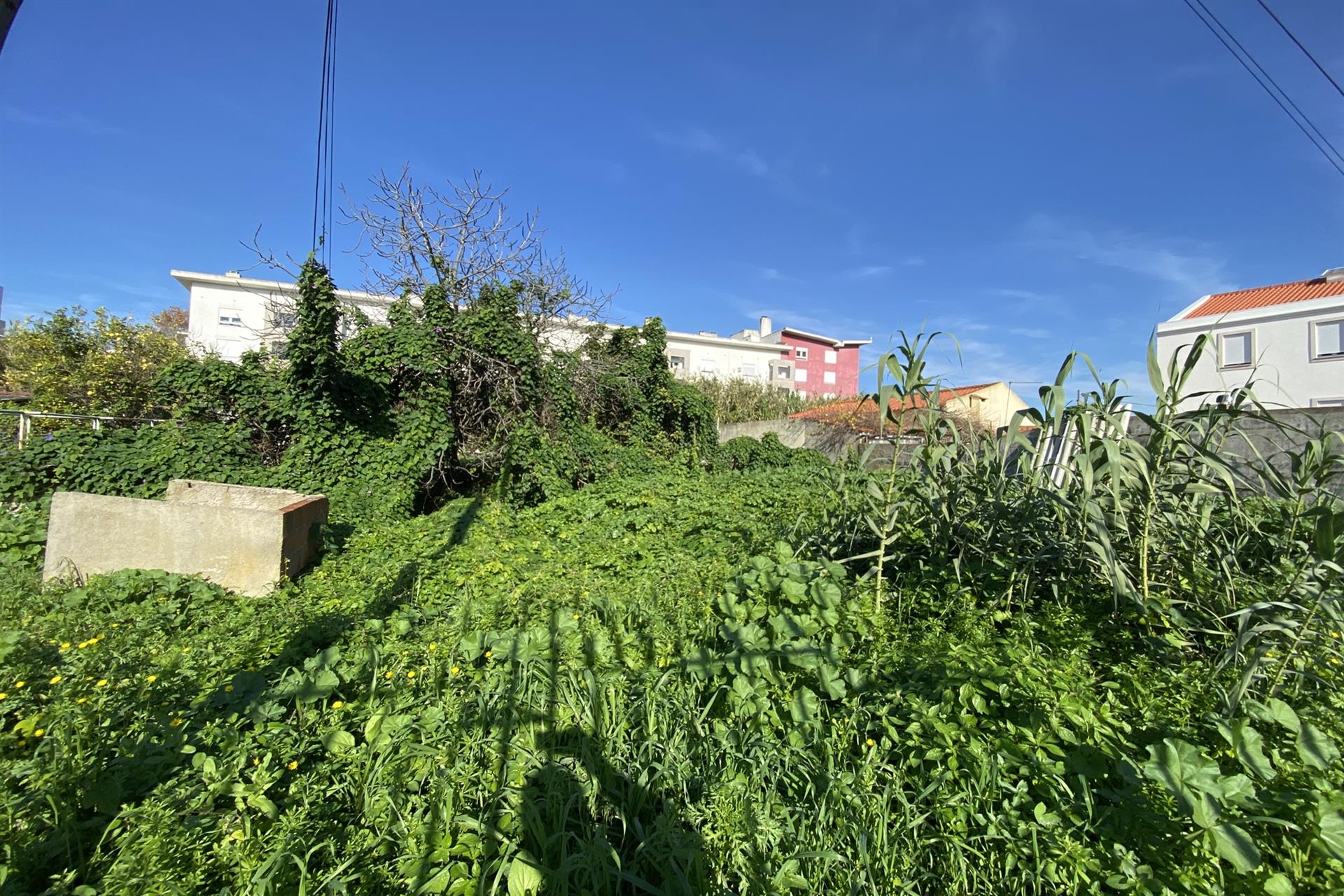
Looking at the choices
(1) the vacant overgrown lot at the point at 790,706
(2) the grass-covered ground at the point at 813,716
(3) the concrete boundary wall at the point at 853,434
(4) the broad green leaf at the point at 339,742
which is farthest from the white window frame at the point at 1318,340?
(4) the broad green leaf at the point at 339,742

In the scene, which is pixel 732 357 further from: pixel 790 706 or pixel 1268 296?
pixel 790 706

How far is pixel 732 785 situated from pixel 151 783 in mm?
2036

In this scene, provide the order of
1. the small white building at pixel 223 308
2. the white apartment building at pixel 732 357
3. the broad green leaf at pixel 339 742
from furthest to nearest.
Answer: the white apartment building at pixel 732 357 < the small white building at pixel 223 308 < the broad green leaf at pixel 339 742

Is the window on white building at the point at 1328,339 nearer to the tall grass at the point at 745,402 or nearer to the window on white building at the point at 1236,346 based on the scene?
the window on white building at the point at 1236,346

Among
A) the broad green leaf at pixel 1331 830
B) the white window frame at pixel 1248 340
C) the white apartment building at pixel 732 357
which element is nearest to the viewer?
the broad green leaf at pixel 1331 830

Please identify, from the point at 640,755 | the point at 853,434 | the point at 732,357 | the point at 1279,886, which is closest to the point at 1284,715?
the point at 1279,886

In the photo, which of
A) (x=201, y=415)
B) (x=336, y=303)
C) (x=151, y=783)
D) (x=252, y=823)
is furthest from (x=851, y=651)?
(x=201, y=415)

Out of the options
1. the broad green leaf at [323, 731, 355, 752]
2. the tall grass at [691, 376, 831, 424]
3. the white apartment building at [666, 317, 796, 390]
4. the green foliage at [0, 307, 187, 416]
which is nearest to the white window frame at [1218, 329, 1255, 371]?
the tall grass at [691, 376, 831, 424]

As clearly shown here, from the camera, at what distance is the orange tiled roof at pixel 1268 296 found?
69.7 ft

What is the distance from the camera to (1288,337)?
20453mm

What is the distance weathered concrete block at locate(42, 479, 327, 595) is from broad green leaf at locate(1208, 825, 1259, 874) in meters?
5.92

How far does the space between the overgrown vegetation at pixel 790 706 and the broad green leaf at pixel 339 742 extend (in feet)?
0.06

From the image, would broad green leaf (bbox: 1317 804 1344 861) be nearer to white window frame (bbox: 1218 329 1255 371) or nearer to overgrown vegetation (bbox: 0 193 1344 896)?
overgrown vegetation (bbox: 0 193 1344 896)

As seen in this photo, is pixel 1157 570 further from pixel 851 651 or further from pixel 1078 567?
pixel 851 651
